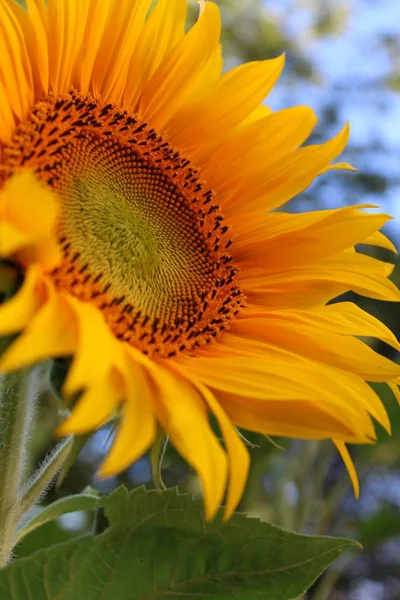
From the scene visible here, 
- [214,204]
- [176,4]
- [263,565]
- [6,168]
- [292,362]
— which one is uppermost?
[176,4]

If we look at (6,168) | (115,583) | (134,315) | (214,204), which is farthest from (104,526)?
(214,204)

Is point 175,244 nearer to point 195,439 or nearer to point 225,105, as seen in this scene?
point 225,105

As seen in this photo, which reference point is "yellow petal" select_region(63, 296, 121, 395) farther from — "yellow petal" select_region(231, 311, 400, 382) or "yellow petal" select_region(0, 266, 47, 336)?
"yellow petal" select_region(231, 311, 400, 382)

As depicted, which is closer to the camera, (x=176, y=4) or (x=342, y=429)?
(x=342, y=429)

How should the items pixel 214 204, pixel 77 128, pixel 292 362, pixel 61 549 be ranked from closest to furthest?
pixel 61 549, pixel 292 362, pixel 77 128, pixel 214 204

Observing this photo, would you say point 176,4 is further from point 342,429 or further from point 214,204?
point 342,429

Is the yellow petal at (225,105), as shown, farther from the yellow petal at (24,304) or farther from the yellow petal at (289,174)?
the yellow petal at (24,304)

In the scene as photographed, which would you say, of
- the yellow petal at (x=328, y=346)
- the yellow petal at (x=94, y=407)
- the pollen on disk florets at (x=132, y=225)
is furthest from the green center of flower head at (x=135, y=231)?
the yellow petal at (x=94, y=407)

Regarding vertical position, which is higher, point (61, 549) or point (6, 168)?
point (6, 168)

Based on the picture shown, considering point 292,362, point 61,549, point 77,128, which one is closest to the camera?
point 61,549
